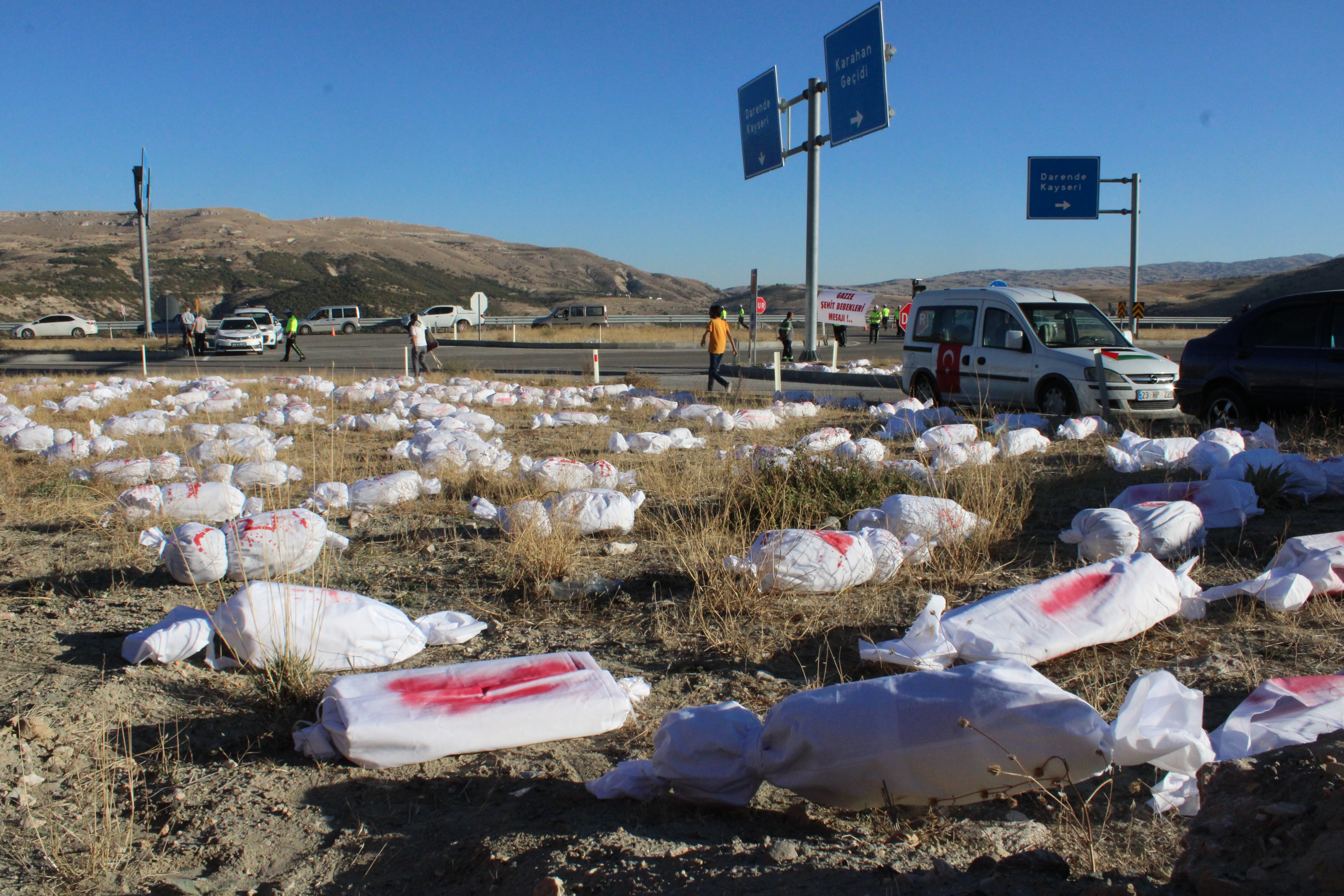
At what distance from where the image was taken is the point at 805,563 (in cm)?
423

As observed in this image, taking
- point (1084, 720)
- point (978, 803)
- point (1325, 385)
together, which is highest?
point (1325, 385)

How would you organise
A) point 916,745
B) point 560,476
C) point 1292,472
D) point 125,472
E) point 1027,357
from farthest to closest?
point 1027,357 → point 125,472 → point 560,476 → point 1292,472 → point 916,745

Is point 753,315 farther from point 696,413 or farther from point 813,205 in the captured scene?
point 696,413

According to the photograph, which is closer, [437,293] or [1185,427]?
[1185,427]

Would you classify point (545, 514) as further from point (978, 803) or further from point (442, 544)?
point (978, 803)

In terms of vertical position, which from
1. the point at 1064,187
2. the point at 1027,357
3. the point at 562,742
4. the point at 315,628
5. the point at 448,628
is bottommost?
the point at 562,742

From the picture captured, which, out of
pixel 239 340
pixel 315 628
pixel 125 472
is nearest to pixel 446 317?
pixel 239 340

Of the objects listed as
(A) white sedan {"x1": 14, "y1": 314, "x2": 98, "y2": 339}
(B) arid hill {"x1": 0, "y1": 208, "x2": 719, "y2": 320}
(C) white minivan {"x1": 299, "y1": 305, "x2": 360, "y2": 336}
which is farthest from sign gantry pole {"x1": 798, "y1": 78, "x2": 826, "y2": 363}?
(B) arid hill {"x1": 0, "y1": 208, "x2": 719, "y2": 320}

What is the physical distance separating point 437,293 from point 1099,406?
8934 centimetres

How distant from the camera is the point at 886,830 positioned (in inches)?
92.4

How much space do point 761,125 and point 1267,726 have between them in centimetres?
2271

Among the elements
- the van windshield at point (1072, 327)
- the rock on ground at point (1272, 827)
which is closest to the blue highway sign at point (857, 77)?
the van windshield at point (1072, 327)

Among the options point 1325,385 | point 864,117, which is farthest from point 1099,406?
point 864,117

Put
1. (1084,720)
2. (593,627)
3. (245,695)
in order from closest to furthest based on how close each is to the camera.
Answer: (1084,720)
(245,695)
(593,627)
